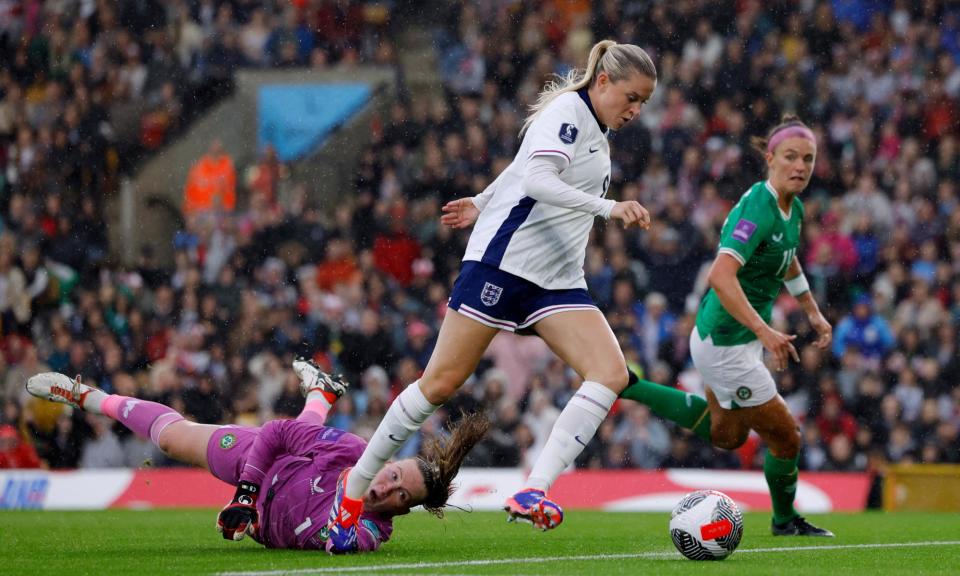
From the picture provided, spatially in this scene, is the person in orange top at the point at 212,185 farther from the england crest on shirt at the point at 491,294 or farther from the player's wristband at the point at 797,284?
the england crest on shirt at the point at 491,294

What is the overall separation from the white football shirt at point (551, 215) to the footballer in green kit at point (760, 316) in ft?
5.31

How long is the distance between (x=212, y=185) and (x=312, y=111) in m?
1.80

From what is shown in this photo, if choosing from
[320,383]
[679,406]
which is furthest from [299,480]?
[679,406]

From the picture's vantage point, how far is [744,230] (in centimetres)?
797

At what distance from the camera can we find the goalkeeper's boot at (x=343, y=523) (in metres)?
6.58

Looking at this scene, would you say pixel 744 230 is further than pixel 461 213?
Yes

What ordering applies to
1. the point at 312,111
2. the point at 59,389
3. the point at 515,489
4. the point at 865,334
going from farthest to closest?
the point at 312,111, the point at 865,334, the point at 515,489, the point at 59,389

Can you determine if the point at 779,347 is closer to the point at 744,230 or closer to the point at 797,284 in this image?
the point at 744,230

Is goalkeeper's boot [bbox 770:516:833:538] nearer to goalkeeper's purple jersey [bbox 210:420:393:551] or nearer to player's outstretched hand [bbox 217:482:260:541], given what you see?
goalkeeper's purple jersey [bbox 210:420:393:551]

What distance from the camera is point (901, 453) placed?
46.0 ft

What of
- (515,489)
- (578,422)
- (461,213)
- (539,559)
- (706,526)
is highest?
(461,213)

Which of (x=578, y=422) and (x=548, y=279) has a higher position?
(x=548, y=279)

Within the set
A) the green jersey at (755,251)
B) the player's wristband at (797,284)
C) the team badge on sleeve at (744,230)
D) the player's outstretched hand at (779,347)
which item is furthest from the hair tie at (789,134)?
the player's outstretched hand at (779,347)

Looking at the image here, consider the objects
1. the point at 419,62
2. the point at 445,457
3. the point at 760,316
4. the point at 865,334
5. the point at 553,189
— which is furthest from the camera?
the point at 419,62
